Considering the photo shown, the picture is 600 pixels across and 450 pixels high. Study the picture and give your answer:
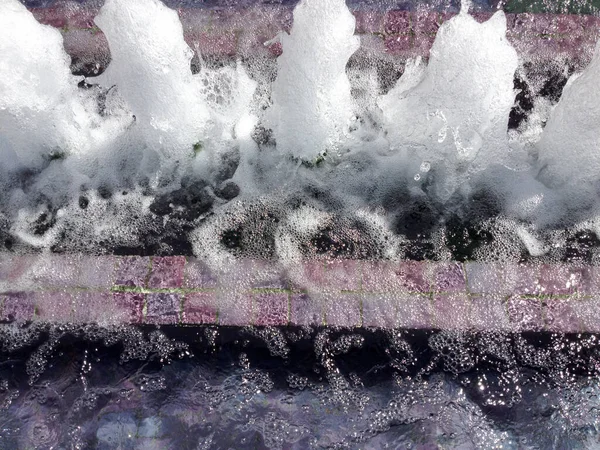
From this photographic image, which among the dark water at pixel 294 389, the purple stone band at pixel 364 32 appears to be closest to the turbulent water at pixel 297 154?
the purple stone band at pixel 364 32

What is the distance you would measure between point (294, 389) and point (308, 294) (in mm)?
502

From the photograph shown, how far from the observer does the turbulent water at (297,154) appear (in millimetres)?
3125

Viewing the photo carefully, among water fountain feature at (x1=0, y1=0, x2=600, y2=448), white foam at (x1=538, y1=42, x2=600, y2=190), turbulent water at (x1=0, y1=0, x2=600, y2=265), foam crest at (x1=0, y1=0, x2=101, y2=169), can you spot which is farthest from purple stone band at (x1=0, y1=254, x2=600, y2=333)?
foam crest at (x1=0, y1=0, x2=101, y2=169)

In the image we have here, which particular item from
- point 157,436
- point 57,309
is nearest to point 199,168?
point 57,309

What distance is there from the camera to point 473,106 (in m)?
3.24

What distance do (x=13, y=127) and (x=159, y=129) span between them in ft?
3.08

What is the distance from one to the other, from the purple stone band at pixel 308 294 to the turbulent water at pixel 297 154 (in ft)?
0.41

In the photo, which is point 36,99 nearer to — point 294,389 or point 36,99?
point 36,99

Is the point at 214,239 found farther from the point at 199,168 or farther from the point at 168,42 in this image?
the point at 168,42

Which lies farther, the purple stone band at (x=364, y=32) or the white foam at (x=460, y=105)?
the purple stone band at (x=364, y=32)

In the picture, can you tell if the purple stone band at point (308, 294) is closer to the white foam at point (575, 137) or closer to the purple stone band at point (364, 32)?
the white foam at point (575, 137)

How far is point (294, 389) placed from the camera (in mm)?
2721

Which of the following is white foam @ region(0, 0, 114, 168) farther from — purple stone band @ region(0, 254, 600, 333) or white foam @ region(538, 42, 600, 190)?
white foam @ region(538, 42, 600, 190)

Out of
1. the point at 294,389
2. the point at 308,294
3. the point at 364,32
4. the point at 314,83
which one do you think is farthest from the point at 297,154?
the point at 294,389
